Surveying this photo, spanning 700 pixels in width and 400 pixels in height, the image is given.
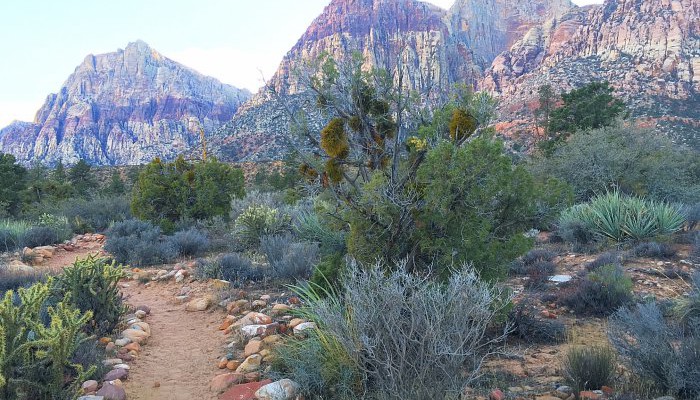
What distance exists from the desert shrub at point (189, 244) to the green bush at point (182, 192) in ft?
7.21

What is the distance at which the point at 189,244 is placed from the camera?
9.91 metres

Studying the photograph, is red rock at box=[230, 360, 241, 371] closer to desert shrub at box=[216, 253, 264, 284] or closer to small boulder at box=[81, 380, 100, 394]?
small boulder at box=[81, 380, 100, 394]

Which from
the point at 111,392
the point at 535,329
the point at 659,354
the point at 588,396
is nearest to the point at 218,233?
the point at 111,392

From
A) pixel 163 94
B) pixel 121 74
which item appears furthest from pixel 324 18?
pixel 121 74

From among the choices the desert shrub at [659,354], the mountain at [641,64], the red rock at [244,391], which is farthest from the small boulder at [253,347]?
the mountain at [641,64]

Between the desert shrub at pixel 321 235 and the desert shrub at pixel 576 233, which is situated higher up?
the desert shrub at pixel 321 235

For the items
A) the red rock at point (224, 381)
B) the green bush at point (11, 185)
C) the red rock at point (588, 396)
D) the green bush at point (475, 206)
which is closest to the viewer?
the red rock at point (588, 396)

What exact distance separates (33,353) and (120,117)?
20148 cm

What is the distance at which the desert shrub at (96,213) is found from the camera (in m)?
16.2

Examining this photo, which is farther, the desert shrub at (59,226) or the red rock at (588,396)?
the desert shrub at (59,226)

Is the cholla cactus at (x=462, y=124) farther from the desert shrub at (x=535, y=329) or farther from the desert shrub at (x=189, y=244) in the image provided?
the desert shrub at (x=189, y=244)

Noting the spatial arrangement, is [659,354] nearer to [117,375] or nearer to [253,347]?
[253,347]

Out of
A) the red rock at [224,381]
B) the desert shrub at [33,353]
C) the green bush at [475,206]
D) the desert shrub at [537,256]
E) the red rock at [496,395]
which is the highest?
the green bush at [475,206]

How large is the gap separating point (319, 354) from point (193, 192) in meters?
10.4
